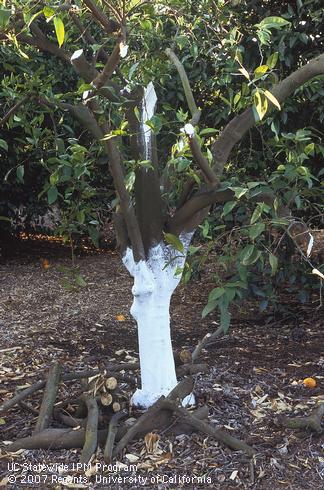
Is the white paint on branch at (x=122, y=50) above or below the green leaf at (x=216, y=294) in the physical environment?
above

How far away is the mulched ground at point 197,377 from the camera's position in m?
2.57

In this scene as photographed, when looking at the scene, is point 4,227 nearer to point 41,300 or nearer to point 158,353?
point 41,300

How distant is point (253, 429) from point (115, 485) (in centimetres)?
78

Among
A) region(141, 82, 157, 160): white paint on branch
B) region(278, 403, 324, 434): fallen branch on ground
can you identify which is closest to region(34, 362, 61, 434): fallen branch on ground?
region(278, 403, 324, 434): fallen branch on ground

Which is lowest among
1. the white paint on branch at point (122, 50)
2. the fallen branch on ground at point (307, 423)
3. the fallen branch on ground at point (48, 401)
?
the fallen branch on ground at point (307, 423)

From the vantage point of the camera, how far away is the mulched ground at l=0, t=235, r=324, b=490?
2566 millimetres

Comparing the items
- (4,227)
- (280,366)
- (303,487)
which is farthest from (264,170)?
(4,227)

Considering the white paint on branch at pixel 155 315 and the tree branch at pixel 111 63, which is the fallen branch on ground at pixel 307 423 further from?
the tree branch at pixel 111 63

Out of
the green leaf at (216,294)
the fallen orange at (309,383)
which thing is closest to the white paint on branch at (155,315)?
the green leaf at (216,294)

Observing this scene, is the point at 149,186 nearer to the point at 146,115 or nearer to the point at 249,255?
the point at 146,115

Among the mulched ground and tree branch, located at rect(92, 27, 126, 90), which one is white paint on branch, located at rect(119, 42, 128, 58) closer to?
tree branch, located at rect(92, 27, 126, 90)

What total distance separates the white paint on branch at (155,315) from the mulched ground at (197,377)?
0.29 metres

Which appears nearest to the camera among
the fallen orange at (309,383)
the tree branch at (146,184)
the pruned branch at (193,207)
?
the pruned branch at (193,207)

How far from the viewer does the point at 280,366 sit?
153 inches
